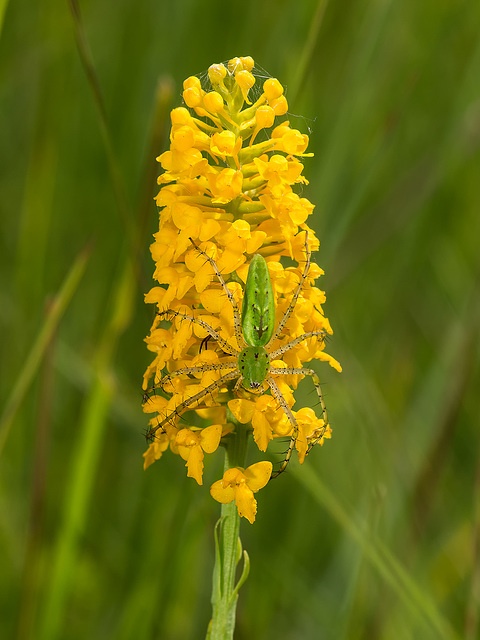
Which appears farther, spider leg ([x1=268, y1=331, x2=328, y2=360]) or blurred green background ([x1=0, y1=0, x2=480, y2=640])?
blurred green background ([x1=0, y1=0, x2=480, y2=640])

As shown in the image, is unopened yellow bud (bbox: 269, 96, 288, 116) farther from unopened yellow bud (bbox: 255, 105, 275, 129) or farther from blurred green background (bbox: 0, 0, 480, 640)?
blurred green background (bbox: 0, 0, 480, 640)

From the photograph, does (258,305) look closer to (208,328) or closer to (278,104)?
(208,328)

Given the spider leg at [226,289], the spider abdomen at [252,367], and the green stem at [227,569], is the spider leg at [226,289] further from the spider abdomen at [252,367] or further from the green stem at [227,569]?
the green stem at [227,569]

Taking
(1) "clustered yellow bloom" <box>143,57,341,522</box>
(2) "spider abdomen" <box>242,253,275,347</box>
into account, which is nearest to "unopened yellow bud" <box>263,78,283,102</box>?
(1) "clustered yellow bloom" <box>143,57,341,522</box>

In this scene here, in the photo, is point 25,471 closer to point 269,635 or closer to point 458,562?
point 269,635

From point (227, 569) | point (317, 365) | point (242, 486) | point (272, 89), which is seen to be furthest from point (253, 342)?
point (317, 365)

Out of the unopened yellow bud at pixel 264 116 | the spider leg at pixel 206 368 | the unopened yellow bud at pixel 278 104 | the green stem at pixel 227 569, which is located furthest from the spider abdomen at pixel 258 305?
the unopened yellow bud at pixel 278 104
